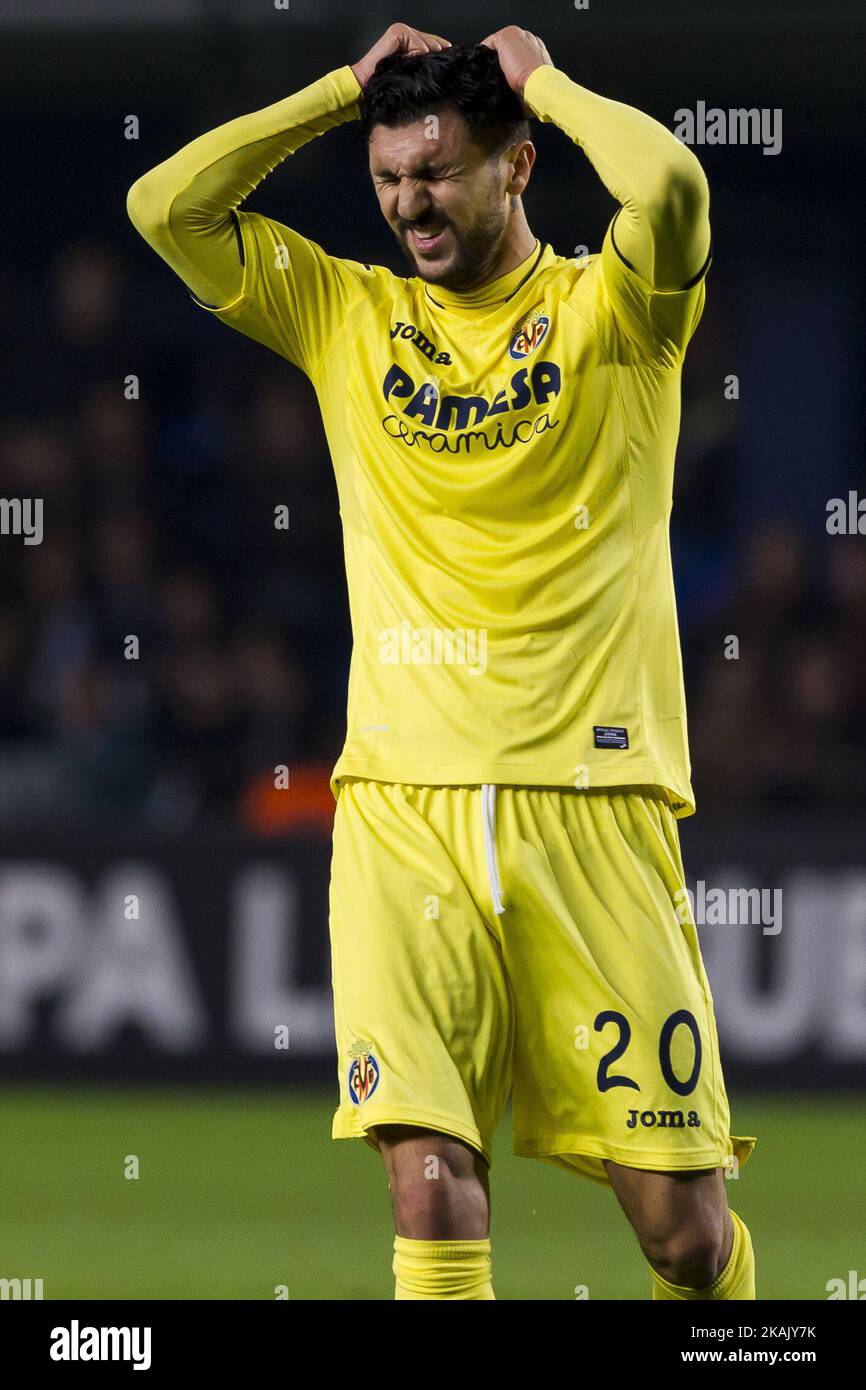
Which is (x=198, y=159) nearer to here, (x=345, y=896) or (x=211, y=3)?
(x=345, y=896)

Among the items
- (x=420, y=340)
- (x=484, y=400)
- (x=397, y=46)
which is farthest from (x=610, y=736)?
(x=397, y=46)

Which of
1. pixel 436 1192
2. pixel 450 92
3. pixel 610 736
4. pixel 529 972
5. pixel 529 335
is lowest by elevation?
pixel 436 1192

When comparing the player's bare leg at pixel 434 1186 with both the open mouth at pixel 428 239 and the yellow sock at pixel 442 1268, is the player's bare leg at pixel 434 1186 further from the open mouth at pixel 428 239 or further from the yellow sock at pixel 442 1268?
the open mouth at pixel 428 239

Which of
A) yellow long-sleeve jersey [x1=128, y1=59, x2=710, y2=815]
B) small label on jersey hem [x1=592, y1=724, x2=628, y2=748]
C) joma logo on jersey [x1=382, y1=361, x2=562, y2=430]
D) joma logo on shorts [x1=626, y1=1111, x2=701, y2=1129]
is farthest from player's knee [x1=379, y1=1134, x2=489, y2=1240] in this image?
joma logo on jersey [x1=382, y1=361, x2=562, y2=430]

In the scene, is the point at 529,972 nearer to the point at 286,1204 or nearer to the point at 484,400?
the point at 484,400

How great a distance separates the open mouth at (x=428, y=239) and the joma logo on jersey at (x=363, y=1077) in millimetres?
1330

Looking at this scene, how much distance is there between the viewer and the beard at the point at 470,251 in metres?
3.55

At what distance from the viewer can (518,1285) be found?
4.89 meters

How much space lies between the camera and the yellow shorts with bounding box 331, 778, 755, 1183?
3.41 meters

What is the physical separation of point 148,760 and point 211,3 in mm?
3455

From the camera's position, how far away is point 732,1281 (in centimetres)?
363

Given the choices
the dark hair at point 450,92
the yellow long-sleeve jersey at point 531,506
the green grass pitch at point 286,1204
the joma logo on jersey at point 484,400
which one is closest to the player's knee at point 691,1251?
the yellow long-sleeve jersey at point 531,506

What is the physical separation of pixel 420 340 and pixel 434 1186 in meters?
1.42

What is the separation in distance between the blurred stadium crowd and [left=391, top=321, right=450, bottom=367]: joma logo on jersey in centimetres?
419
